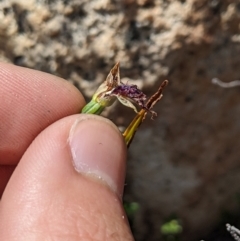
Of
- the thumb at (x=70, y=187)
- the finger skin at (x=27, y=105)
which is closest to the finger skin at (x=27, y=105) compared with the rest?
the finger skin at (x=27, y=105)

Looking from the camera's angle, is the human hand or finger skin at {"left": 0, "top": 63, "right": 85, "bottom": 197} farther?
finger skin at {"left": 0, "top": 63, "right": 85, "bottom": 197}

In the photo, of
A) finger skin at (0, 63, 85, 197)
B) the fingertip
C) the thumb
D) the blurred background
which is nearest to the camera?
the thumb

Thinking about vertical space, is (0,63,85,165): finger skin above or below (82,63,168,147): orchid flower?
below

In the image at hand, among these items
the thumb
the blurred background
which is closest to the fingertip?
the thumb

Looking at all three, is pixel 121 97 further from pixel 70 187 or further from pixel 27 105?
pixel 27 105

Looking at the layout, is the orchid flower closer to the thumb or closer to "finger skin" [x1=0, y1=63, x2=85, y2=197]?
the thumb

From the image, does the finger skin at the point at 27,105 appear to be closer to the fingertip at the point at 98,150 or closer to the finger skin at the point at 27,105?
the finger skin at the point at 27,105

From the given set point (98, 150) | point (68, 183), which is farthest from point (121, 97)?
point (68, 183)
